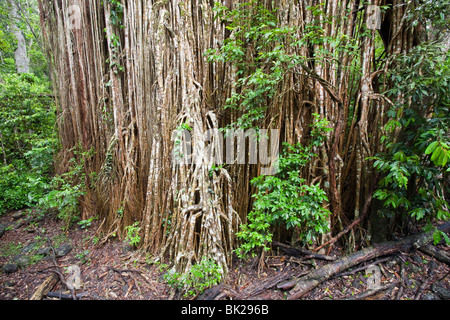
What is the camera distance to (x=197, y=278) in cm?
191

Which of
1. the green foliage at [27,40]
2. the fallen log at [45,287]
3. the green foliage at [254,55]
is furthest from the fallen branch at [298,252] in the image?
the green foliage at [27,40]

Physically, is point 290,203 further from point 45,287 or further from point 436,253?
point 45,287

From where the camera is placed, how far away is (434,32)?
2141 millimetres

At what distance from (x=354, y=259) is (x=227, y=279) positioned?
1.35 metres

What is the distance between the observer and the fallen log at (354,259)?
191cm

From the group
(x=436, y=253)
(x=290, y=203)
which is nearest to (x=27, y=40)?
(x=290, y=203)

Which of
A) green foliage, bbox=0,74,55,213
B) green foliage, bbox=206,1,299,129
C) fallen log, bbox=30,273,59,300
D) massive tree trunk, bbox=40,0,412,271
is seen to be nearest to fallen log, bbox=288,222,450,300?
massive tree trunk, bbox=40,0,412,271

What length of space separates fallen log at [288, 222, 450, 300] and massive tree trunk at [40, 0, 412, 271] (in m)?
0.34

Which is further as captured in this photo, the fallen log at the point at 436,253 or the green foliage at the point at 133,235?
the green foliage at the point at 133,235

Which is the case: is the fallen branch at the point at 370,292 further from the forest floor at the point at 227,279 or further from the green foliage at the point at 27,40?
the green foliage at the point at 27,40

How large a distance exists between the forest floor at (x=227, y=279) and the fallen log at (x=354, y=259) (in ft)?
A: 0.19

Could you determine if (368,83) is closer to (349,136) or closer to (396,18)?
(349,136)

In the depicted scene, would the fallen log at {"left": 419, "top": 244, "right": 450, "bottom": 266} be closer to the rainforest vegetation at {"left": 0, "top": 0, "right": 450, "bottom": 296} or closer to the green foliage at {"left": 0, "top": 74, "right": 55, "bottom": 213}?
the rainforest vegetation at {"left": 0, "top": 0, "right": 450, "bottom": 296}

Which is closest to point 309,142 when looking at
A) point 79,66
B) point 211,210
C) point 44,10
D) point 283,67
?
point 283,67
